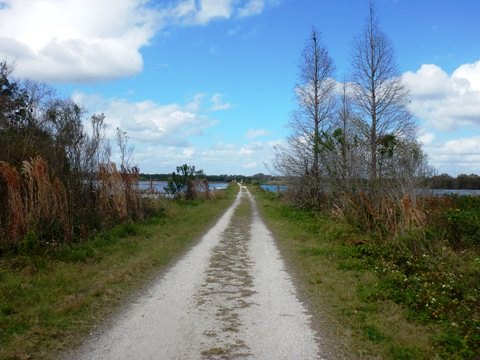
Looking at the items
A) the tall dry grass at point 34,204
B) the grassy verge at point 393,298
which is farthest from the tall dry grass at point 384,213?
the tall dry grass at point 34,204

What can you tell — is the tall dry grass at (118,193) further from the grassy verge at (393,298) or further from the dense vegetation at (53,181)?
the grassy verge at (393,298)

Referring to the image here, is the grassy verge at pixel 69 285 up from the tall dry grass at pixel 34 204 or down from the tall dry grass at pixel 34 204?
down

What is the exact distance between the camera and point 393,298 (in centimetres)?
775

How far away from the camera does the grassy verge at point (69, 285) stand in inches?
231

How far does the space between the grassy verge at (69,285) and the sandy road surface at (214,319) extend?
0.49 meters

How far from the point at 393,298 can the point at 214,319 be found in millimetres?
3347

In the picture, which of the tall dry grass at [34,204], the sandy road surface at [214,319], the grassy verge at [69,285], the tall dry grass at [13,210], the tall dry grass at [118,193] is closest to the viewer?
the sandy road surface at [214,319]

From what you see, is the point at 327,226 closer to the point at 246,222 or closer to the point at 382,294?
the point at 246,222

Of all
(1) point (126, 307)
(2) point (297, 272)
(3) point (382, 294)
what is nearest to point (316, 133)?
(2) point (297, 272)

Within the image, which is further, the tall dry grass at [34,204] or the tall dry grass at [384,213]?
the tall dry grass at [384,213]

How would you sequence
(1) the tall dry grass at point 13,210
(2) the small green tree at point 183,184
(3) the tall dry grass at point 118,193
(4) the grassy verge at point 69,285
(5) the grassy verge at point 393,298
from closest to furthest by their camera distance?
(5) the grassy verge at point 393,298, (4) the grassy verge at point 69,285, (1) the tall dry grass at point 13,210, (3) the tall dry grass at point 118,193, (2) the small green tree at point 183,184

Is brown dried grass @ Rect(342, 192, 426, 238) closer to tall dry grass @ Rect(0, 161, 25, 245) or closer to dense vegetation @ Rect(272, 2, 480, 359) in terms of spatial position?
dense vegetation @ Rect(272, 2, 480, 359)

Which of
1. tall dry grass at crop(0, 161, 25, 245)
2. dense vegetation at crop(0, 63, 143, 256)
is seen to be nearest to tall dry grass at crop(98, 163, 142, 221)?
dense vegetation at crop(0, 63, 143, 256)

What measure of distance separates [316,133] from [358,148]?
4.79 m
